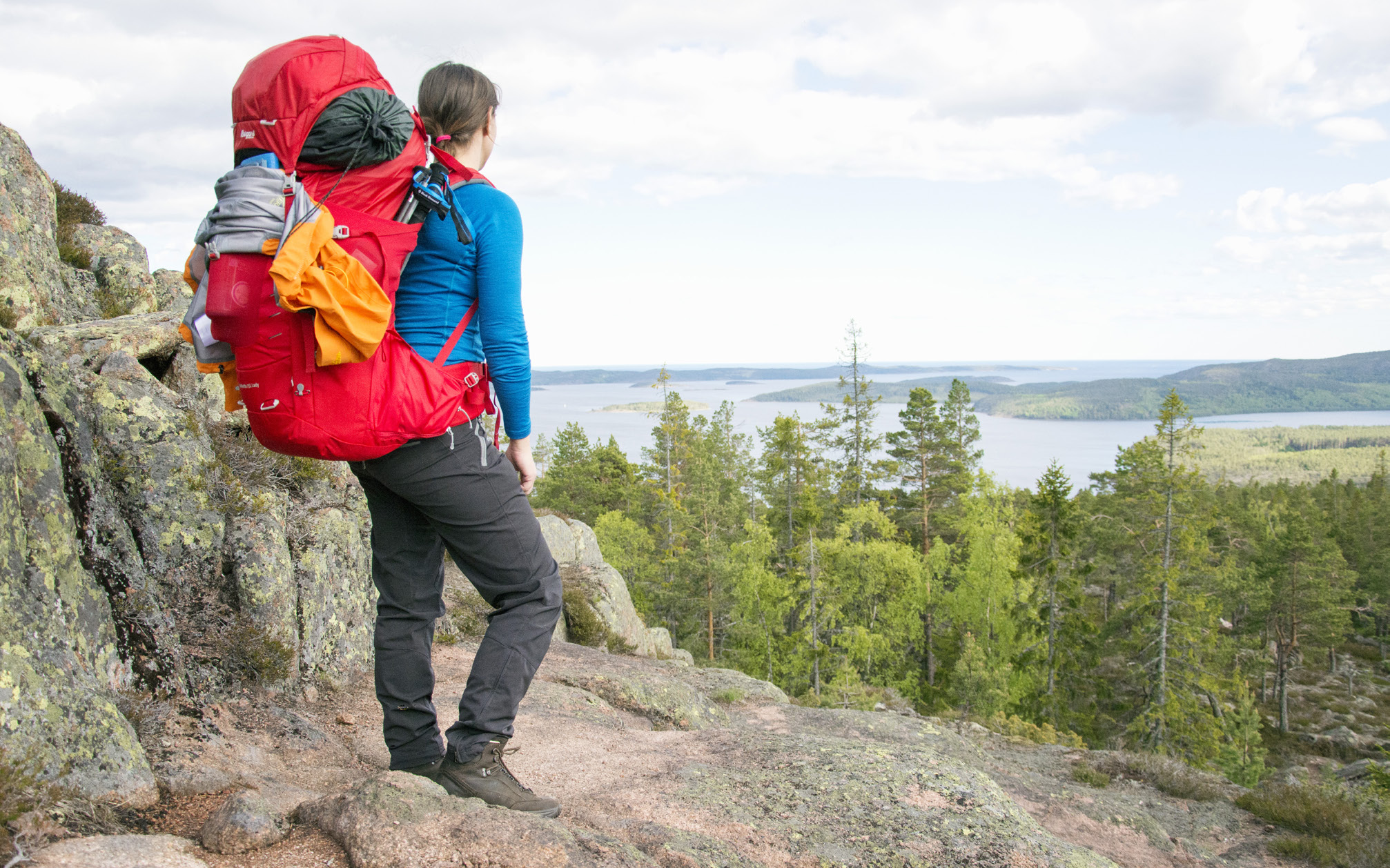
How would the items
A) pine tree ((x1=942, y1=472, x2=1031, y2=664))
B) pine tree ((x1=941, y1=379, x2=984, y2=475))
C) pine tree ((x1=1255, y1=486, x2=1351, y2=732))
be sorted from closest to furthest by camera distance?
1. pine tree ((x1=942, y1=472, x2=1031, y2=664))
2. pine tree ((x1=941, y1=379, x2=984, y2=475))
3. pine tree ((x1=1255, y1=486, x2=1351, y2=732))

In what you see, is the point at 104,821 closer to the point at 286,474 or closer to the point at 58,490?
the point at 58,490

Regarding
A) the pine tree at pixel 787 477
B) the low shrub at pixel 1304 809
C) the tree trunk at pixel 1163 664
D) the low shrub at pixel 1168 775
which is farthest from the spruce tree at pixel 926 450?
the low shrub at pixel 1304 809

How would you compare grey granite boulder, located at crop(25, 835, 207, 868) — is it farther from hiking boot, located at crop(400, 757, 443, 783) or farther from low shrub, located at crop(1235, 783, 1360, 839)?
low shrub, located at crop(1235, 783, 1360, 839)

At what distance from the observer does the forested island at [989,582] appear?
88.0 feet

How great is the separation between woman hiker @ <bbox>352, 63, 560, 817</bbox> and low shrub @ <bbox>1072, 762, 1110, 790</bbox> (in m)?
6.83

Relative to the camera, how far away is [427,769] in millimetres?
3105

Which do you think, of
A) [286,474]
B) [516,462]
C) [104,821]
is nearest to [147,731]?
[104,821]

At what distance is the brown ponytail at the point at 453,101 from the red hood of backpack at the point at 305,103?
29 centimetres

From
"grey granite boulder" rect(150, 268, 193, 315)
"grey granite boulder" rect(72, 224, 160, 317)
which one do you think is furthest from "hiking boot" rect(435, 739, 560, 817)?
"grey granite boulder" rect(150, 268, 193, 315)

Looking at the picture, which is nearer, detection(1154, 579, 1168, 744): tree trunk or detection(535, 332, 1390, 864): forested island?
detection(1154, 579, 1168, 744): tree trunk

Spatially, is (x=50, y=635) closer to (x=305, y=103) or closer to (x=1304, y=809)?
(x=305, y=103)

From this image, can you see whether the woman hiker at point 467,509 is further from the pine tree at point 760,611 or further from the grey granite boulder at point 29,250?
the pine tree at point 760,611

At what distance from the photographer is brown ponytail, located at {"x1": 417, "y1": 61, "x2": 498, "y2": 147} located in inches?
109

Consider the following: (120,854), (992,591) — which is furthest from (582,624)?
(992,591)
